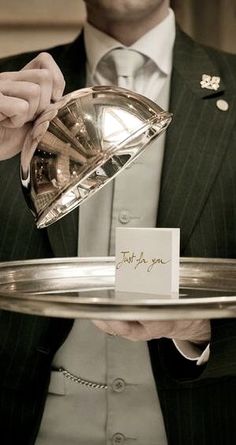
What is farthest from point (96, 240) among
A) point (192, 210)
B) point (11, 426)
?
point (11, 426)

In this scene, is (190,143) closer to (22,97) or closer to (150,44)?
(150,44)

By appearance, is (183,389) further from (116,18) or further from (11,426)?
(116,18)

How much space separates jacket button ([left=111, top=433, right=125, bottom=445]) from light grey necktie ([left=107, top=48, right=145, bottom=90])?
40cm

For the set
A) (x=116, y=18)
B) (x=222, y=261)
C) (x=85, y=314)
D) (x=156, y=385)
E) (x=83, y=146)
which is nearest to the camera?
(x=85, y=314)

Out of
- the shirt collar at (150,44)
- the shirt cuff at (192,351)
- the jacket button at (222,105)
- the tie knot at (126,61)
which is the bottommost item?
the shirt cuff at (192,351)

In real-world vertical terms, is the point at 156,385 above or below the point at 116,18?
below

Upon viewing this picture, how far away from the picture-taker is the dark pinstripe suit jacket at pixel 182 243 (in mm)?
801

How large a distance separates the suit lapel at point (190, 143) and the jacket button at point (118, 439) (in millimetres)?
213

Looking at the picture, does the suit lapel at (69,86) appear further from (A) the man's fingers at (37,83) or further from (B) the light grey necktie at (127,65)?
(A) the man's fingers at (37,83)

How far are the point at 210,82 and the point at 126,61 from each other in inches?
4.1

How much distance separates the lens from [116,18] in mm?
902

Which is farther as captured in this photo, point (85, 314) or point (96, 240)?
point (96, 240)

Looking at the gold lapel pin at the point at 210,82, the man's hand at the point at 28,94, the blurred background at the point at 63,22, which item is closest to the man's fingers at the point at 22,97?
the man's hand at the point at 28,94

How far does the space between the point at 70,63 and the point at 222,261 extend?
40 centimetres
